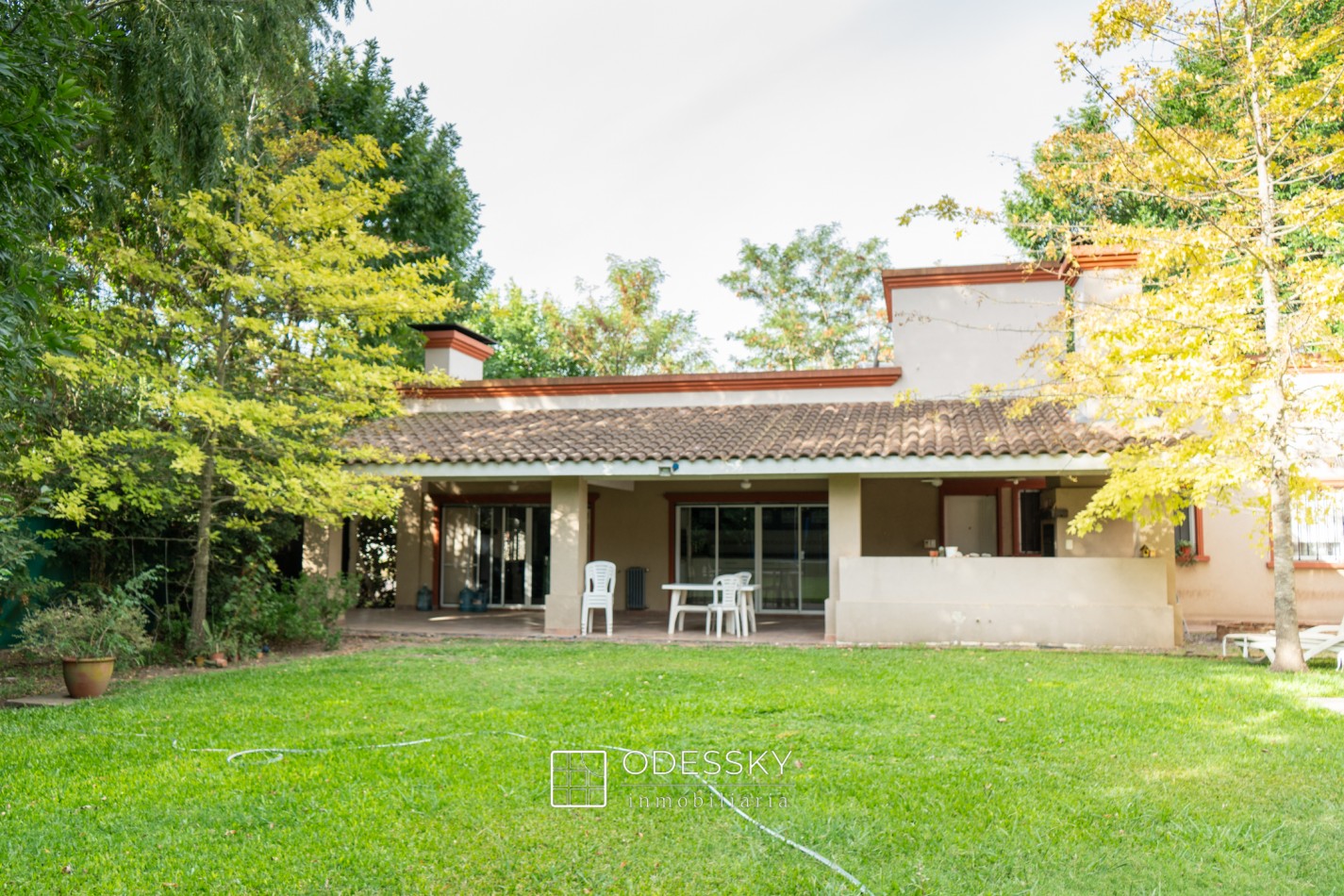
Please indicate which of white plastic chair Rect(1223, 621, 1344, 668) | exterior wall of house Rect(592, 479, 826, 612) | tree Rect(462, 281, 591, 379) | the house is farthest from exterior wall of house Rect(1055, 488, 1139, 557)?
tree Rect(462, 281, 591, 379)

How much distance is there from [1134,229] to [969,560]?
461 centimetres

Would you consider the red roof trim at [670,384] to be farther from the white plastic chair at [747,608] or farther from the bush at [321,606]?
the bush at [321,606]

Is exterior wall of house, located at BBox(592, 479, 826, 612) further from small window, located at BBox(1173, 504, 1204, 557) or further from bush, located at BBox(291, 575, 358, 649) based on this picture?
small window, located at BBox(1173, 504, 1204, 557)

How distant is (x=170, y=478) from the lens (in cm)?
1045

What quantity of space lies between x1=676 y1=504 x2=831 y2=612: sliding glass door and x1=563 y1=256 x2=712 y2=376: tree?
58.3ft

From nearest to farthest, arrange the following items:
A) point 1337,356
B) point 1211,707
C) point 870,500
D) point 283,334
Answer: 1. point 1211,707
2. point 1337,356
3. point 283,334
4. point 870,500

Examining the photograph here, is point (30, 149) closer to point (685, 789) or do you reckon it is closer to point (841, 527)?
point (685, 789)

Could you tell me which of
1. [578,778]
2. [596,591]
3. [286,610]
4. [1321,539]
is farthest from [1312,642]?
[286,610]

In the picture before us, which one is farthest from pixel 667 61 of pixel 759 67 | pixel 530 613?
pixel 530 613

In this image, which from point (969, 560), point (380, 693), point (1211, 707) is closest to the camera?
point (1211, 707)

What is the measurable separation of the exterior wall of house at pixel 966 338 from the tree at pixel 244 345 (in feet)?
28.0

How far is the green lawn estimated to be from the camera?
411 centimetres

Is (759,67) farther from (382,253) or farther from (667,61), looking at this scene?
(382,253)

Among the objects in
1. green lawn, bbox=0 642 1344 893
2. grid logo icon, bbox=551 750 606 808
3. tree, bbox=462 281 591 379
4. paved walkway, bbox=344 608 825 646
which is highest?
tree, bbox=462 281 591 379
